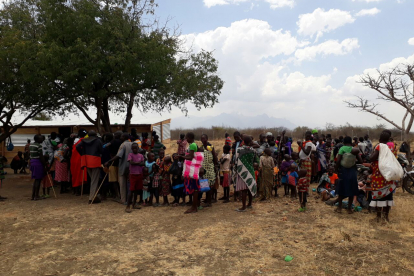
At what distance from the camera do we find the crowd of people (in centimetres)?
654

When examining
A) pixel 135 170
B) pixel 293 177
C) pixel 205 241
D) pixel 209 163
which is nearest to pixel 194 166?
pixel 209 163

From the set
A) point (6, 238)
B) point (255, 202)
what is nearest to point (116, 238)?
point (6, 238)

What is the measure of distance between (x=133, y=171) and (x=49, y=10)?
578cm

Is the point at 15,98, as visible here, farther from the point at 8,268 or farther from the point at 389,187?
the point at 389,187

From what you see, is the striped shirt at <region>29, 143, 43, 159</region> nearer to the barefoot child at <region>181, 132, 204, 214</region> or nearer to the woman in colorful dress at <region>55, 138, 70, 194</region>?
the woman in colorful dress at <region>55, 138, 70, 194</region>

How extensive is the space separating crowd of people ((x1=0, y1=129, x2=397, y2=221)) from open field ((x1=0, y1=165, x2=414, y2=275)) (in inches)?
19.0

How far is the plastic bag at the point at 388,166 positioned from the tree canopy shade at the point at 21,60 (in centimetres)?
859

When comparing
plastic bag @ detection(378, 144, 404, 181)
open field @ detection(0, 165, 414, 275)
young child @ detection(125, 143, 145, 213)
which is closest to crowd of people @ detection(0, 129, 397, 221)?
young child @ detection(125, 143, 145, 213)

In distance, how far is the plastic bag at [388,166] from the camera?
557 centimetres

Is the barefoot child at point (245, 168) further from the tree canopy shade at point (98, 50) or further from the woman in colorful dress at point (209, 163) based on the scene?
the tree canopy shade at point (98, 50)

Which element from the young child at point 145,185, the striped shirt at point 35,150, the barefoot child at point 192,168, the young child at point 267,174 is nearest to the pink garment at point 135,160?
the young child at point 145,185

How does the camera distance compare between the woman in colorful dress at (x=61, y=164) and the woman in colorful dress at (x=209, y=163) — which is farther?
the woman in colorful dress at (x=61, y=164)

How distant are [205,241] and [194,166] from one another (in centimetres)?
205

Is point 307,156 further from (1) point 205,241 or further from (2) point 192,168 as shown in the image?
(1) point 205,241
